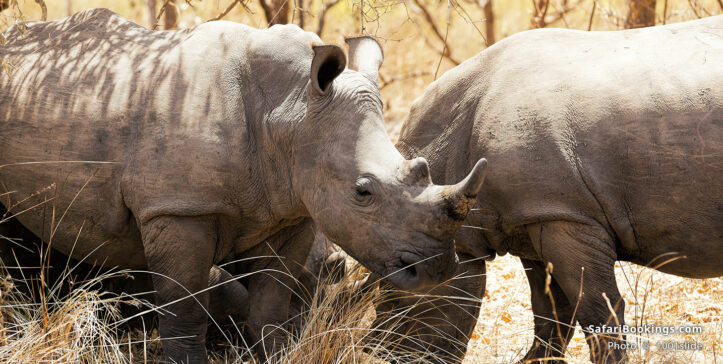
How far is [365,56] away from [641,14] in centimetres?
514

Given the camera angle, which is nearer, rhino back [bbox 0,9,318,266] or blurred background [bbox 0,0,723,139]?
rhino back [bbox 0,9,318,266]

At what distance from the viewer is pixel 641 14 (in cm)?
898

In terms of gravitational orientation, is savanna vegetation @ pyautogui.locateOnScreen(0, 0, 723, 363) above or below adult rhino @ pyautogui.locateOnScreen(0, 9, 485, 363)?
below

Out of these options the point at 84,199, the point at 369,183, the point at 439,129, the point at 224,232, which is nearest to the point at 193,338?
the point at 224,232

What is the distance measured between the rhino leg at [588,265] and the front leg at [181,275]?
1.74m

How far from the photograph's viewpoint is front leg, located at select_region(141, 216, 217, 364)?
446 centimetres

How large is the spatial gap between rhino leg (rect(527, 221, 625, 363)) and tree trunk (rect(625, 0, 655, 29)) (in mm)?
4951

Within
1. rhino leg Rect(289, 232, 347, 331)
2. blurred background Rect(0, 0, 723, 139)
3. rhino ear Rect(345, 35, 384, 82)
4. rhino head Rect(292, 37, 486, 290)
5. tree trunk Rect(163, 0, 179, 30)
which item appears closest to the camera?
rhino head Rect(292, 37, 486, 290)

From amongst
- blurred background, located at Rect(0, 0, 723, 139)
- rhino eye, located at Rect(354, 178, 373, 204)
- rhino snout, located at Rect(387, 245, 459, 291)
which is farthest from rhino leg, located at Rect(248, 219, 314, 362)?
blurred background, located at Rect(0, 0, 723, 139)

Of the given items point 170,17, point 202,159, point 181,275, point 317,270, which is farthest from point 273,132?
point 170,17

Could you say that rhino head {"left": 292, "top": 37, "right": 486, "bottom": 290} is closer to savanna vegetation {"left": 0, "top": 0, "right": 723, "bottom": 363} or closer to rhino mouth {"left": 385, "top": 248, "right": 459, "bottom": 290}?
rhino mouth {"left": 385, "top": 248, "right": 459, "bottom": 290}

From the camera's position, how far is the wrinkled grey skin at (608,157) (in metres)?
4.39

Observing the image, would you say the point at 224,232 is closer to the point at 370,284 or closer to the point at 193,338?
the point at 193,338

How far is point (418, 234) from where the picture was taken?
412cm
